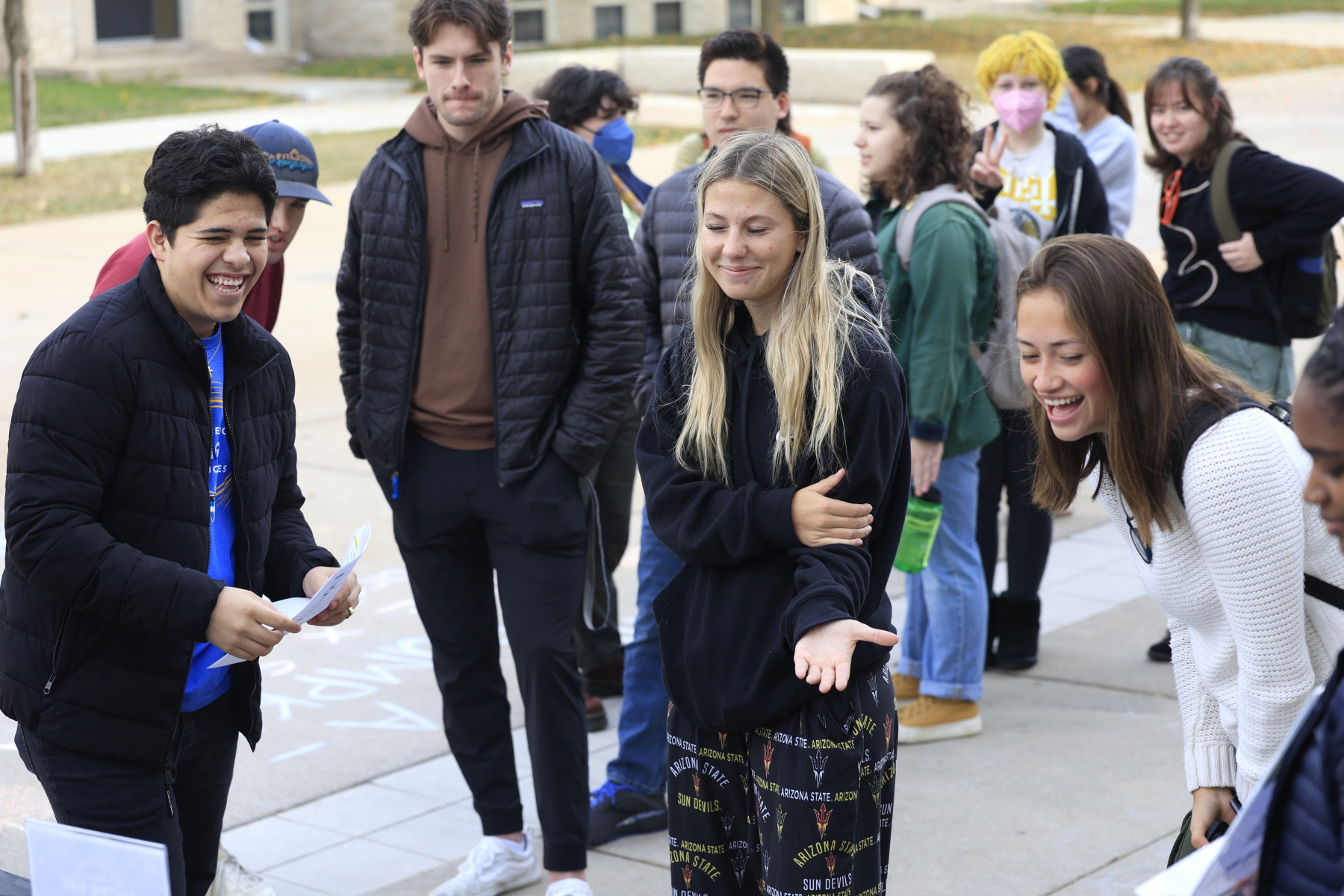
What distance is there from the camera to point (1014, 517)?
5426 mm

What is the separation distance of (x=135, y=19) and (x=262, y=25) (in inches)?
97.1

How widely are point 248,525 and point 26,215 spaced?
12150mm

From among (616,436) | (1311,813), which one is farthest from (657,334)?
(1311,813)

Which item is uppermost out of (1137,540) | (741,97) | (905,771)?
(741,97)

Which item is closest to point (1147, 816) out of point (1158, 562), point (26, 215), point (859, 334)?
point (1158, 562)

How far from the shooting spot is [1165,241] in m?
5.43

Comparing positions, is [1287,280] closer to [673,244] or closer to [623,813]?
[673,244]

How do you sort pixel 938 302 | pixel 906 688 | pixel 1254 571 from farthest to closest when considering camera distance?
1. pixel 906 688
2. pixel 938 302
3. pixel 1254 571

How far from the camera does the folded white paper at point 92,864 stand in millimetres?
2045

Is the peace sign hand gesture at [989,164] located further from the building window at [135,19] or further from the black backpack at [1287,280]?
the building window at [135,19]

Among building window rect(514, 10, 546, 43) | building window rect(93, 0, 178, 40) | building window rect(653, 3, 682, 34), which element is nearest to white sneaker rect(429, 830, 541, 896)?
building window rect(93, 0, 178, 40)

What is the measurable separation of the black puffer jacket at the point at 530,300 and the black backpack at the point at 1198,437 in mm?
1676

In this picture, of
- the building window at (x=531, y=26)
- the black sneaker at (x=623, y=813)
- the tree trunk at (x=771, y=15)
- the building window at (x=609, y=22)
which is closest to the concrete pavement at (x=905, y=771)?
the black sneaker at (x=623, y=813)

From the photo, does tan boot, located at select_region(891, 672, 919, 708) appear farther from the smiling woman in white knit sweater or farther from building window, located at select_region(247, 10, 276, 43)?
building window, located at select_region(247, 10, 276, 43)
